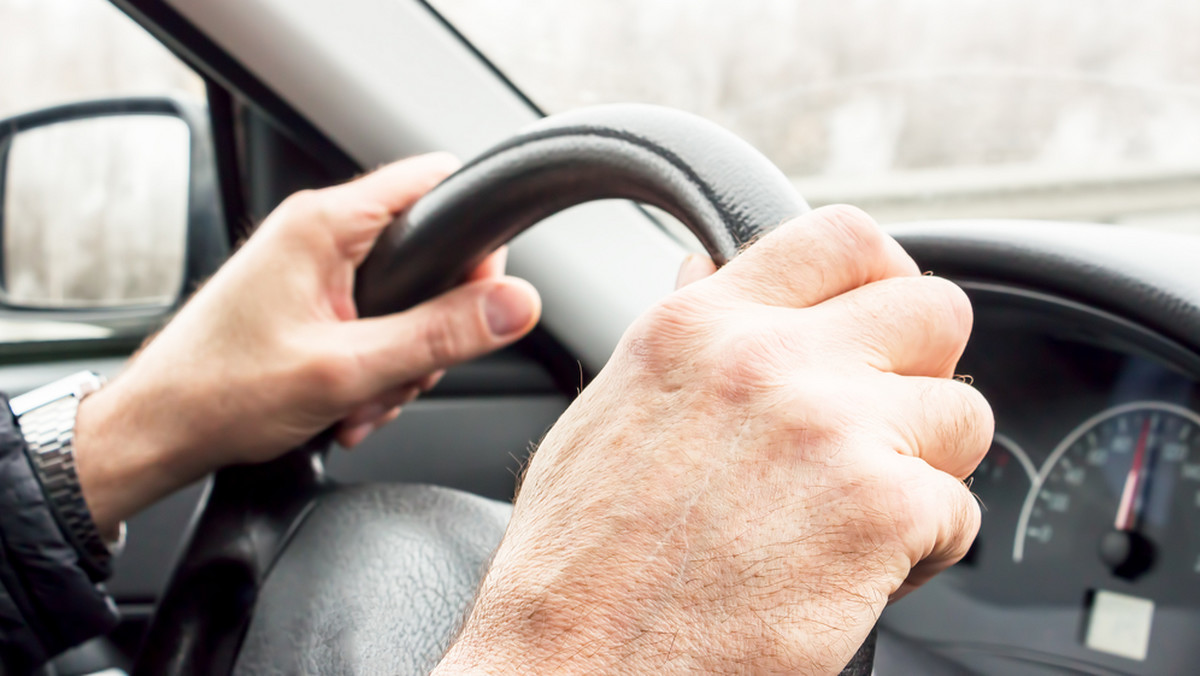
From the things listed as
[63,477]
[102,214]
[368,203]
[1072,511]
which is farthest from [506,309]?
[102,214]

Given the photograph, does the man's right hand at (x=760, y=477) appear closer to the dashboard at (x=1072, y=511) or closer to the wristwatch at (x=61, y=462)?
the dashboard at (x=1072, y=511)

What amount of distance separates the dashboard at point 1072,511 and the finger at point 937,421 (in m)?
0.40

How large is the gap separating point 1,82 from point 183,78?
38cm

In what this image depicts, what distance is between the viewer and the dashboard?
92cm

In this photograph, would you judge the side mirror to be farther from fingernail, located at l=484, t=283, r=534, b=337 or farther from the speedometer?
the speedometer

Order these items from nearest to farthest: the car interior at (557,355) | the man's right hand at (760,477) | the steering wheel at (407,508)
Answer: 1. the man's right hand at (760,477)
2. the steering wheel at (407,508)
3. the car interior at (557,355)

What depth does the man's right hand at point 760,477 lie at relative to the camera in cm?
45

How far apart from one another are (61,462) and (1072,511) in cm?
106

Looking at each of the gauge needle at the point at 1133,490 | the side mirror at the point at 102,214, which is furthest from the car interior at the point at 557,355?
the side mirror at the point at 102,214

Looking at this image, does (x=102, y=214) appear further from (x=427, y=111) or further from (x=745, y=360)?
(x=745, y=360)

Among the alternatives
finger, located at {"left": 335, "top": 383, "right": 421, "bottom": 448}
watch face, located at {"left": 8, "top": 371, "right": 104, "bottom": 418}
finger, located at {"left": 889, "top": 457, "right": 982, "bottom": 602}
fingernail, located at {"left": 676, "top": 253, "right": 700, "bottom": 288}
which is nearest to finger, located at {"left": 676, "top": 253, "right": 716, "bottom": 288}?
fingernail, located at {"left": 676, "top": 253, "right": 700, "bottom": 288}

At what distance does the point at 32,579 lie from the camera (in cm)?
100

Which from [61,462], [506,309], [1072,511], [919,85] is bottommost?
[61,462]

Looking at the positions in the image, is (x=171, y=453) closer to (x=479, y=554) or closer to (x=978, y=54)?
(x=479, y=554)
